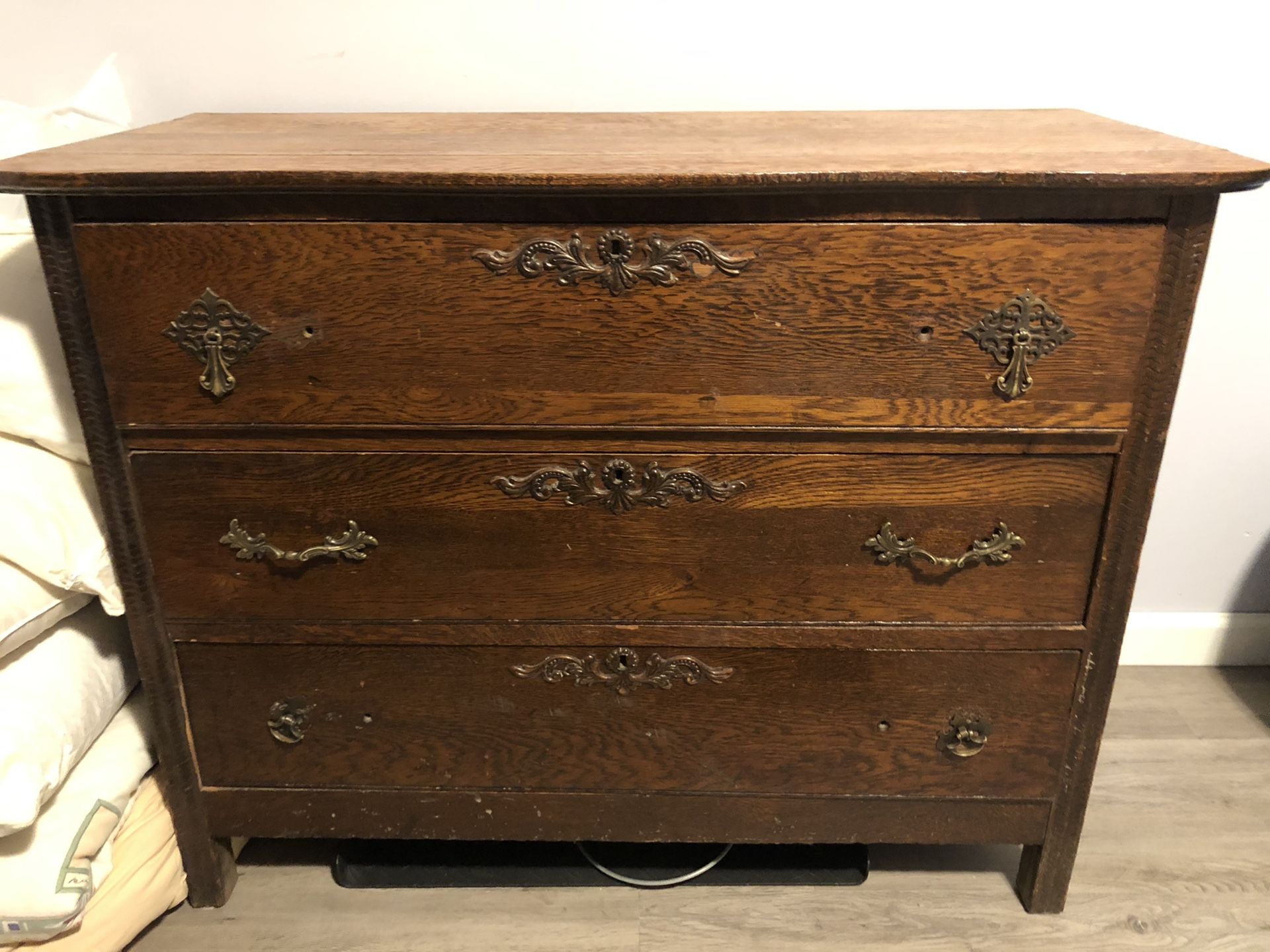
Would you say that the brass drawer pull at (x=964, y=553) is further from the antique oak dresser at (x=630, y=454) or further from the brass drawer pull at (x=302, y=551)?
the brass drawer pull at (x=302, y=551)

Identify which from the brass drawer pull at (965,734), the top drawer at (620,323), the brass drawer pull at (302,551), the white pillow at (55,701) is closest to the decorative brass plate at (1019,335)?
the top drawer at (620,323)

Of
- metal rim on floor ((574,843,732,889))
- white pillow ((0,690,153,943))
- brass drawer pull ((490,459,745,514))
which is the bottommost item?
metal rim on floor ((574,843,732,889))

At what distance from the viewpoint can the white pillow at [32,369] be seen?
104cm

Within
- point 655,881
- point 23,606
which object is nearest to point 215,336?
point 23,606

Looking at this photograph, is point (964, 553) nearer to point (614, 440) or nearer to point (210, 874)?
point (614, 440)

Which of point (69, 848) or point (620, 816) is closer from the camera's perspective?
point (69, 848)

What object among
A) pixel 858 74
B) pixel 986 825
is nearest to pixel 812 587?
pixel 986 825

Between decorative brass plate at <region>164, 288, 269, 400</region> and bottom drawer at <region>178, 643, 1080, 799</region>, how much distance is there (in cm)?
33

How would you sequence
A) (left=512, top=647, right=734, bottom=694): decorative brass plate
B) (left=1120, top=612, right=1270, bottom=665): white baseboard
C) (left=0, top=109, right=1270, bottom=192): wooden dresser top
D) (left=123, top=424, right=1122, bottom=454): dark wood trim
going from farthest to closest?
(left=1120, top=612, right=1270, bottom=665): white baseboard
(left=512, top=647, right=734, bottom=694): decorative brass plate
(left=123, top=424, right=1122, bottom=454): dark wood trim
(left=0, top=109, right=1270, bottom=192): wooden dresser top

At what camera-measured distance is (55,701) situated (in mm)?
1084

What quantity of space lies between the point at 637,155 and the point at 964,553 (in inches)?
21.0

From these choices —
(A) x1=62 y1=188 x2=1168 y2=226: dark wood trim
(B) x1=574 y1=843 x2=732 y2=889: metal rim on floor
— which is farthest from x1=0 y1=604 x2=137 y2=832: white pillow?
(B) x1=574 y1=843 x2=732 y2=889: metal rim on floor

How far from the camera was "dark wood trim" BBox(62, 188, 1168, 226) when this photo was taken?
88cm

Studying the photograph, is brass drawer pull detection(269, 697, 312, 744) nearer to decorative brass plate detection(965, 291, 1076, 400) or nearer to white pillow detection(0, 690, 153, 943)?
white pillow detection(0, 690, 153, 943)
